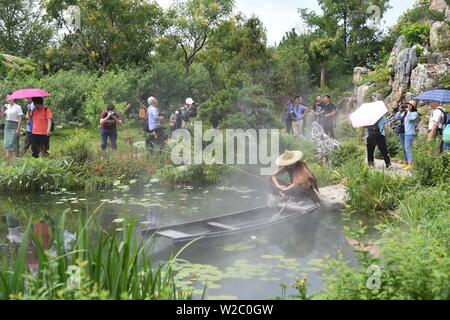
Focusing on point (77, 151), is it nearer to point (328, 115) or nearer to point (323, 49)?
point (328, 115)

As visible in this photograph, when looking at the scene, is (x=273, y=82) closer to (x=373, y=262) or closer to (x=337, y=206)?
(x=337, y=206)

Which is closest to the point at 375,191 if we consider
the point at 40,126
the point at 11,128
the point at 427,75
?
the point at 40,126

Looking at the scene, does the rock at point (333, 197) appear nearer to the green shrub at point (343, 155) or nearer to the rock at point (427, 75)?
the green shrub at point (343, 155)

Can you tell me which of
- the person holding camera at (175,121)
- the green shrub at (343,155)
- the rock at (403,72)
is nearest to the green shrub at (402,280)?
the green shrub at (343,155)

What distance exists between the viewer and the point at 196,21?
1133 inches

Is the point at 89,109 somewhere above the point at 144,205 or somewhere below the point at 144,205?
above

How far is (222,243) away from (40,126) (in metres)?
5.88

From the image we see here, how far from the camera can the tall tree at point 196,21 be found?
2894cm

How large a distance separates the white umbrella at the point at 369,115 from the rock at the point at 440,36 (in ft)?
31.6

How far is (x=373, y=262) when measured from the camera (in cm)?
394

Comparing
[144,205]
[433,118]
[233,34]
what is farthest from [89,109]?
[433,118]

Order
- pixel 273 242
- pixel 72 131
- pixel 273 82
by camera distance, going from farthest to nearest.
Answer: pixel 273 82, pixel 72 131, pixel 273 242

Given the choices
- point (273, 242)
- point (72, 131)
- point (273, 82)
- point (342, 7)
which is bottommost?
point (273, 242)
